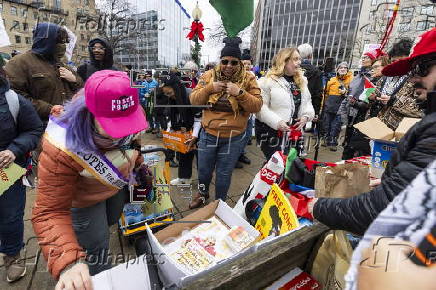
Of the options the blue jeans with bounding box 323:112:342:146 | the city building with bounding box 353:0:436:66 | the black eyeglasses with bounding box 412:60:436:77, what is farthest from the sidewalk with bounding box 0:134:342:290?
the city building with bounding box 353:0:436:66

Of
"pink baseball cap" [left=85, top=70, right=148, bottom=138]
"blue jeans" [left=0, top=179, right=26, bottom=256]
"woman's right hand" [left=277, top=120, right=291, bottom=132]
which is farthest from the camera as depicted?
"woman's right hand" [left=277, top=120, right=291, bottom=132]

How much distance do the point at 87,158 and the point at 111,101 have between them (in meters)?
0.33

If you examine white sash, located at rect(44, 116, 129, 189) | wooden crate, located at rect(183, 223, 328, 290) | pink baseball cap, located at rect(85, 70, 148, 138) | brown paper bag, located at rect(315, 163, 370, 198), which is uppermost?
pink baseball cap, located at rect(85, 70, 148, 138)

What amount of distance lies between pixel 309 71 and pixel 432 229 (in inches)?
185

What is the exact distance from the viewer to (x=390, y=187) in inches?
36.4

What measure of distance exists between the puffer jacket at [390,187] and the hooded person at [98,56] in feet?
10.6

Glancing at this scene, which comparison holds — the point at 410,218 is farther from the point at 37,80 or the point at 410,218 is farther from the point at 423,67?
the point at 37,80

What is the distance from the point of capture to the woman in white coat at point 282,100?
2.93 metres

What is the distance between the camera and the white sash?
3.91ft

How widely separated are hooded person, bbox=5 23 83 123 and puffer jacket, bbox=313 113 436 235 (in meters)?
2.68

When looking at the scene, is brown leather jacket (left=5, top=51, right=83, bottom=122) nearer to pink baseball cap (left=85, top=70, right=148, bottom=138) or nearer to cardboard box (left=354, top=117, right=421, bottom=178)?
pink baseball cap (left=85, top=70, right=148, bottom=138)

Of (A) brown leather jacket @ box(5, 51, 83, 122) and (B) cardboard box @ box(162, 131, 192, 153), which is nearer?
(A) brown leather jacket @ box(5, 51, 83, 122)

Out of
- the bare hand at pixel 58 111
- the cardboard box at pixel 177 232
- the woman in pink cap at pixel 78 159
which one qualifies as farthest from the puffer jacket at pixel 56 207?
the cardboard box at pixel 177 232

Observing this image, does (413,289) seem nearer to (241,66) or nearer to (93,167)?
(93,167)
